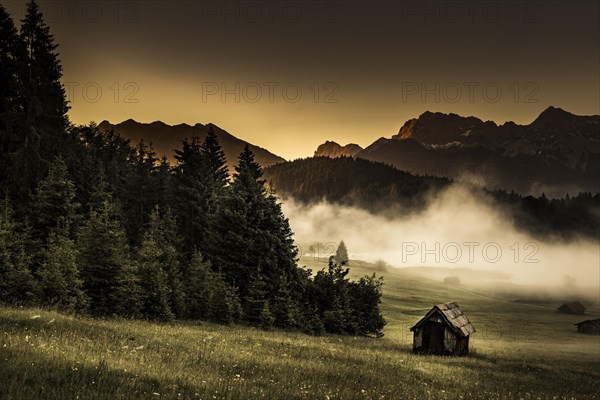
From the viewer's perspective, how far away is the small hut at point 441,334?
1441 inches

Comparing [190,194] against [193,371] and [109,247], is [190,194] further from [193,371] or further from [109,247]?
[193,371]

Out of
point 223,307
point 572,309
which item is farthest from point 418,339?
A: point 572,309

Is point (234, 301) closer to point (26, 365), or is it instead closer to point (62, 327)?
point (62, 327)

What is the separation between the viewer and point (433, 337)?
3706cm

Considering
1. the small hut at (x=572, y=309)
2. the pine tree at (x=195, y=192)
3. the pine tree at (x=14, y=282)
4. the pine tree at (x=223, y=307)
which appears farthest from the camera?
the small hut at (x=572, y=309)

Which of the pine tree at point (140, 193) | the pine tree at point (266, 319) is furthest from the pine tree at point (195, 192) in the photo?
the pine tree at point (266, 319)

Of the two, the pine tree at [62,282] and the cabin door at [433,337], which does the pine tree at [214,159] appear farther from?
the pine tree at [62,282]

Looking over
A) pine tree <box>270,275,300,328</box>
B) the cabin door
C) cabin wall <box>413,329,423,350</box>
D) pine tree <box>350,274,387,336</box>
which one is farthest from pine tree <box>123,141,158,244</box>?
the cabin door

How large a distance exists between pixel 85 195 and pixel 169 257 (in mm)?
16228

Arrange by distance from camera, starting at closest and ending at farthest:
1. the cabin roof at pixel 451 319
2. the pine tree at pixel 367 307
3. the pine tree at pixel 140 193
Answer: the cabin roof at pixel 451 319 → the pine tree at pixel 367 307 → the pine tree at pixel 140 193

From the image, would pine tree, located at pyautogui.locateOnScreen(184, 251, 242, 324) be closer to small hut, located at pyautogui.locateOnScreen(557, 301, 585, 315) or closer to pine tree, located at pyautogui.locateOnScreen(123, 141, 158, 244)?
pine tree, located at pyautogui.locateOnScreen(123, 141, 158, 244)

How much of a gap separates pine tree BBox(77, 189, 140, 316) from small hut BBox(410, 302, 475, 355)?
946 inches

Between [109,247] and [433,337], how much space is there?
27232 millimetres

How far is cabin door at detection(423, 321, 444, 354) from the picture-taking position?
36531mm
